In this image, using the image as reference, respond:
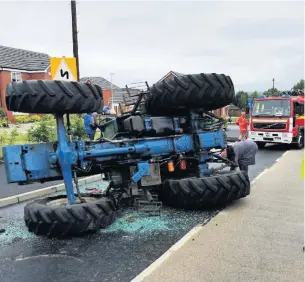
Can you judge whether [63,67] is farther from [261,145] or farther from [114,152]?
[261,145]

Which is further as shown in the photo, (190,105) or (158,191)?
(158,191)

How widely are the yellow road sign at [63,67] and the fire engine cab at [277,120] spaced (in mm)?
11783

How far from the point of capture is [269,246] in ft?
14.7

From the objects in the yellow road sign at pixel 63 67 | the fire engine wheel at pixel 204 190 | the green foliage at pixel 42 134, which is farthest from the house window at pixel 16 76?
the fire engine wheel at pixel 204 190

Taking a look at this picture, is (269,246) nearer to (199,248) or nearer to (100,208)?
(199,248)

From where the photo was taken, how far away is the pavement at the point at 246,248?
3.73 metres

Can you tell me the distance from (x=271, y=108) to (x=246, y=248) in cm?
1383

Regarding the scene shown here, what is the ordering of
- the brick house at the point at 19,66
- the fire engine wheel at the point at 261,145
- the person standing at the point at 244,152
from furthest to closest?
1. the brick house at the point at 19,66
2. the fire engine wheel at the point at 261,145
3. the person standing at the point at 244,152

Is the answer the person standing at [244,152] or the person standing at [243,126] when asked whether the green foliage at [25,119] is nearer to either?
the person standing at [243,126]

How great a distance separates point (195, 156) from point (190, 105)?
90 centimetres

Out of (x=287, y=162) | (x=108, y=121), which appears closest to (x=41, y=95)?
(x=108, y=121)

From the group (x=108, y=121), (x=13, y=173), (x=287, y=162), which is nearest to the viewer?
(x=13, y=173)

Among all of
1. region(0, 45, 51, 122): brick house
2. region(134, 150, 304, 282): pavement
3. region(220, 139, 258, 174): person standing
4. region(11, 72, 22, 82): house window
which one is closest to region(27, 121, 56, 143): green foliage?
region(220, 139, 258, 174): person standing

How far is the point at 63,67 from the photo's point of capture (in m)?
7.41
